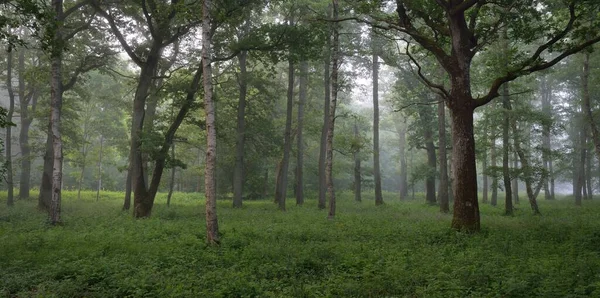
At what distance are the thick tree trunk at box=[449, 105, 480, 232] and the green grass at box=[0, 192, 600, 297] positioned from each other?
54 centimetres

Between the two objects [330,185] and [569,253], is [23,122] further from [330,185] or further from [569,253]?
[569,253]

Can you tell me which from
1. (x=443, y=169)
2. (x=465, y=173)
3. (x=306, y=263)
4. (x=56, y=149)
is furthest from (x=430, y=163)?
(x=56, y=149)

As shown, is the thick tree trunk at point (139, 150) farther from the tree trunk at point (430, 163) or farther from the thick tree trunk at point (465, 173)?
the tree trunk at point (430, 163)

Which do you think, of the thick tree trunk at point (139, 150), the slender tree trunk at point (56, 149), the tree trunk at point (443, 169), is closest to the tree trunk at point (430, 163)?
the tree trunk at point (443, 169)

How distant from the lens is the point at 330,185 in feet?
50.9

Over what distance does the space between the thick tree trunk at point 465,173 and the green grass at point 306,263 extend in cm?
54

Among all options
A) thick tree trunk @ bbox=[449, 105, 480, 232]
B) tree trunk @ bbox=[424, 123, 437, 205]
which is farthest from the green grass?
tree trunk @ bbox=[424, 123, 437, 205]

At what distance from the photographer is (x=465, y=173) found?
37.1ft

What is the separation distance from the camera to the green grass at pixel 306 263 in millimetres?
6180

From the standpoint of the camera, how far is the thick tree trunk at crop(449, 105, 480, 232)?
37.1 feet

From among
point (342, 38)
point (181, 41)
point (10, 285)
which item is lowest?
point (10, 285)

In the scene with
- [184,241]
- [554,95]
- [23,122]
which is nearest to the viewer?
[184,241]

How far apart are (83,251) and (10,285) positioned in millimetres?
2102

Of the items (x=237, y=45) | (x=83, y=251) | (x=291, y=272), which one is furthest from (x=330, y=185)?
(x=83, y=251)
